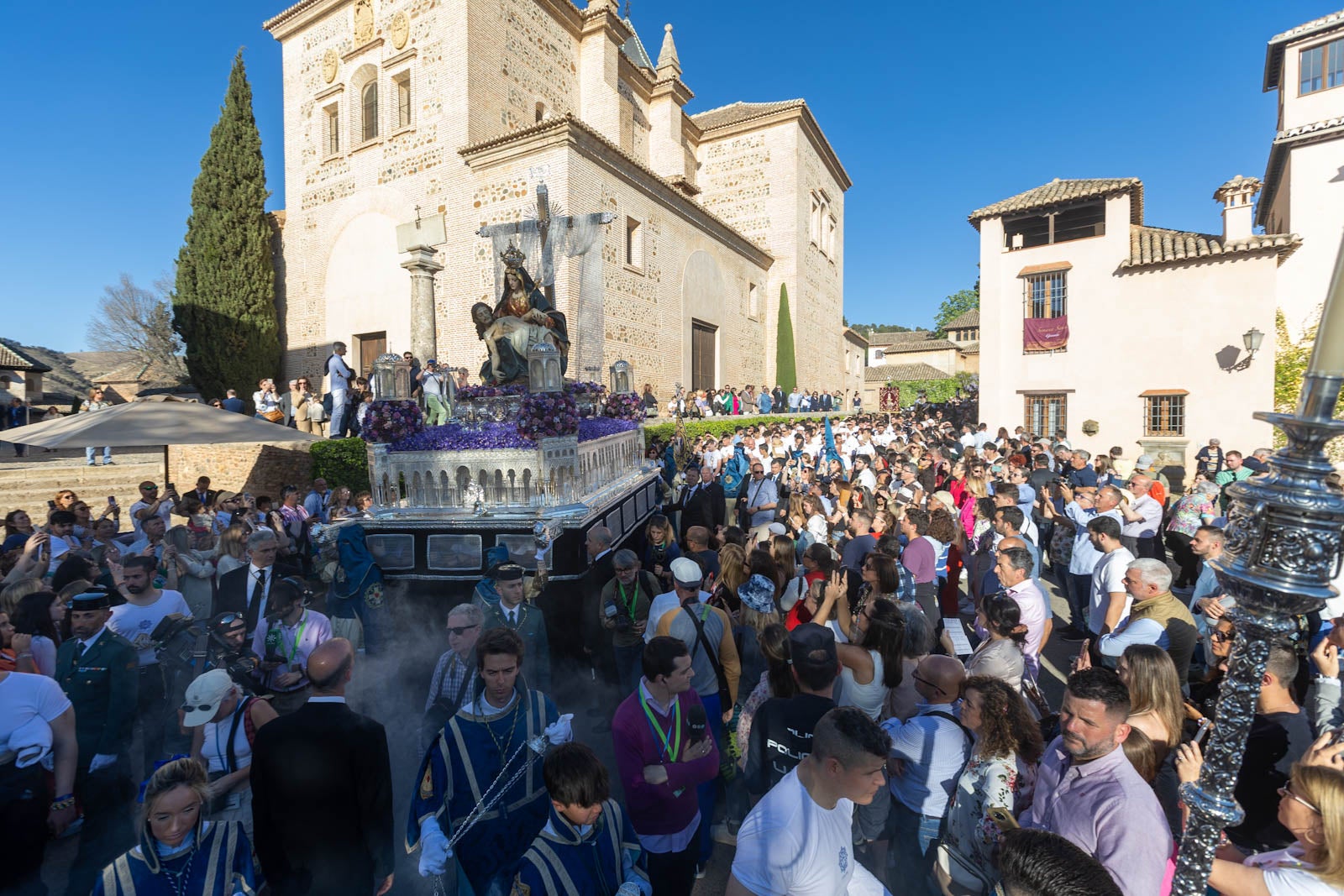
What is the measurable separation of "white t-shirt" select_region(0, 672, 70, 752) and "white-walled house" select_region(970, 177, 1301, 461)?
73.1 ft

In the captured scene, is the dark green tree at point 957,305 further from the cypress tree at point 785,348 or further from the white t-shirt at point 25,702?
the white t-shirt at point 25,702

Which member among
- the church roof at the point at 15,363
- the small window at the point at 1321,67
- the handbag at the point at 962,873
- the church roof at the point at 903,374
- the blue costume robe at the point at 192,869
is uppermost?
the small window at the point at 1321,67

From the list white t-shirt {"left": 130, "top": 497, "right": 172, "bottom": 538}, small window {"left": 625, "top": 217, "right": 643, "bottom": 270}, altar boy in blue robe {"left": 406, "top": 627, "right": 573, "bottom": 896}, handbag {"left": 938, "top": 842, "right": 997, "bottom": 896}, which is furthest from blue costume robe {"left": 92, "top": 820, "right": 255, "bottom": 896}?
small window {"left": 625, "top": 217, "right": 643, "bottom": 270}

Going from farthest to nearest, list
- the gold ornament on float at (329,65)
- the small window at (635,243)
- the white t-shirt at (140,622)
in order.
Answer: the gold ornament on float at (329,65) < the small window at (635,243) < the white t-shirt at (140,622)

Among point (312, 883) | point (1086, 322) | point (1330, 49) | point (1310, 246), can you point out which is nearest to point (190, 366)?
point (312, 883)

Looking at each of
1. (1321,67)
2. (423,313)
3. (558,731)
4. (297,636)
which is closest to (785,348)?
(1321,67)

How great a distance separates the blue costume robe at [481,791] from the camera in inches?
104

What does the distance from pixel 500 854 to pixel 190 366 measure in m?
24.6

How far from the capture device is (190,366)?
2141cm

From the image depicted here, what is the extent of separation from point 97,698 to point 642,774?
342cm

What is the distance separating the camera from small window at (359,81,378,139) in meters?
20.8

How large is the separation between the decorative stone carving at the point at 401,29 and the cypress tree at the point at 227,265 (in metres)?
6.73

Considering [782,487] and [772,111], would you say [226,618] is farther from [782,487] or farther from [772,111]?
[772,111]

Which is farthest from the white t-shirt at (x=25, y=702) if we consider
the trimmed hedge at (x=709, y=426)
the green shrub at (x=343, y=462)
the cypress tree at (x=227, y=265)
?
the cypress tree at (x=227, y=265)
